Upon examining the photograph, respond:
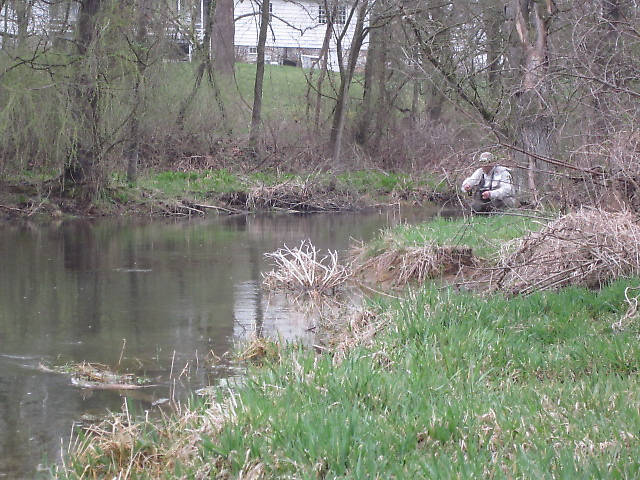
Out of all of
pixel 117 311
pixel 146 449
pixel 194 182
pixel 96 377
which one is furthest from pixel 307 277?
pixel 194 182

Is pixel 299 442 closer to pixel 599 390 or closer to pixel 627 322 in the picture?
pixel 599 390

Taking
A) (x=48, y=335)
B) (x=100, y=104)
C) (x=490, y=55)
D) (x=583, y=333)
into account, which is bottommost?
(x=48, y=335)

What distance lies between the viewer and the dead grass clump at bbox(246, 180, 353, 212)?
2753 centimetres

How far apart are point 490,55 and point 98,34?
940 cm

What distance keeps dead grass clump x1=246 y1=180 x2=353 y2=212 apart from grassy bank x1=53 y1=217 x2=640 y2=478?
19523 mm

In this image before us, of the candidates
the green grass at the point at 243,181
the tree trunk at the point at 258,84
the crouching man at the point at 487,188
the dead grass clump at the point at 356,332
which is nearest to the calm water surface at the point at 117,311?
the dead grass clump at the point at 356,332

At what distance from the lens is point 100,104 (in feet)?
73.2

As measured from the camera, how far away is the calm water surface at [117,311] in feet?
25.6

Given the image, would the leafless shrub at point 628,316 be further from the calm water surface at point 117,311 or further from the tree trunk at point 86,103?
the tree trunk at point 86,103

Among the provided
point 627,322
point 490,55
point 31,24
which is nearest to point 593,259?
point 627,322

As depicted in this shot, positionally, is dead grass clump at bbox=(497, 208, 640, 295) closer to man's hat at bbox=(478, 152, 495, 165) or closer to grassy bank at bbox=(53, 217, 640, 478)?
man's hat at bbox=(478, 152, 495, 165)

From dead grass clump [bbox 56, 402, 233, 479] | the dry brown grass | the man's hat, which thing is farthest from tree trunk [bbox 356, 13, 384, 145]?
dead grass clump [bbox 56, 402, 233, 479]

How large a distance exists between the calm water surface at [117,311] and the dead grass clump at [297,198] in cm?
510

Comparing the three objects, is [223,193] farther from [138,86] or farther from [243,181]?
[138,86]
